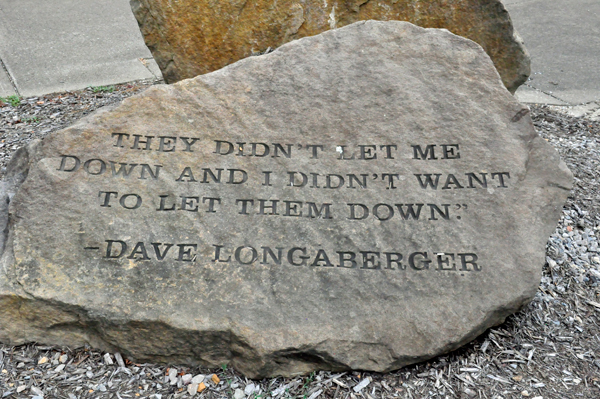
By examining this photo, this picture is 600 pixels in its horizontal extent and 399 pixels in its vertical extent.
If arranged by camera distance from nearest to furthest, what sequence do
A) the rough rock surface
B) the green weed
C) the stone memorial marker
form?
the stone memorial marker
the rough rock surface
the green weed

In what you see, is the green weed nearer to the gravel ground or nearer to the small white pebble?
the gravel ground

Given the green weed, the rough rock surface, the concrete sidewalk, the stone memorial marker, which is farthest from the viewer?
the concrete sidewalk

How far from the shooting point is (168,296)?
2381mm

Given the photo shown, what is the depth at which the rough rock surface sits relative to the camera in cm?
395

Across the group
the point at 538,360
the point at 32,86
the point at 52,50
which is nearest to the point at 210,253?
the point at 538,360

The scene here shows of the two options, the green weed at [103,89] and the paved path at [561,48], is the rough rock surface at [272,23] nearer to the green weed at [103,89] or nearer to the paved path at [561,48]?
the green weed at [103,89]

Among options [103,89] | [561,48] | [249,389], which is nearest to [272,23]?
[103,89]

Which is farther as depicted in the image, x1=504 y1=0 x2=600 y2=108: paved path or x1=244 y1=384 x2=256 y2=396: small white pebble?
x1=504 y1=0 x2=600 y2=108: paved path

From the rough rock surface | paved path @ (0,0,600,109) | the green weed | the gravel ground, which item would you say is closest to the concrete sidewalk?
paved path @ (0,0,600,109)

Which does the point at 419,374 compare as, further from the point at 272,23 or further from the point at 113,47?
the point at 113,47

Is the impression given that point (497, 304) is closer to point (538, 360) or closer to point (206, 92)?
point (538, 360)

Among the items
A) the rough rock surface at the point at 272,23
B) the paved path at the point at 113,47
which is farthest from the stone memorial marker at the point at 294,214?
the paved path at the point at 113,47

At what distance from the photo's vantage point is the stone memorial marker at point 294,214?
236 centimetres

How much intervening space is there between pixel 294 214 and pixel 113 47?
4640mm
